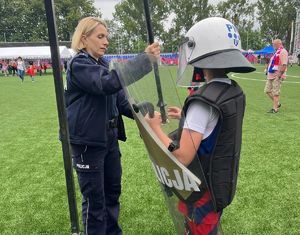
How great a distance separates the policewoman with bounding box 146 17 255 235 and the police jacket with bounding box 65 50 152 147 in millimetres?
541

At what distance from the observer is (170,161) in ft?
6.09

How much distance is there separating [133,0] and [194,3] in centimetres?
6241

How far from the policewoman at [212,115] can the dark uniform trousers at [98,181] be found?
91cm

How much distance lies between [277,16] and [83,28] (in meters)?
68.9

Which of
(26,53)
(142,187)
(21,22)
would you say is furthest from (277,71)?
(21,22)

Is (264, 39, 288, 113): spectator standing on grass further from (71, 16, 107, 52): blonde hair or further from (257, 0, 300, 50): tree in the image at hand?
(257, 0, 300, 50): tree

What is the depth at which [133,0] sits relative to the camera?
214 centimetres

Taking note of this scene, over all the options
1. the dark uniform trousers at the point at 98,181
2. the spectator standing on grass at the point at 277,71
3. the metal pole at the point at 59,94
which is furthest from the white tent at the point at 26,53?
the metal pole at the point at 59,94

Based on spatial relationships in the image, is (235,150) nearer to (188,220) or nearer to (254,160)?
(188,220)

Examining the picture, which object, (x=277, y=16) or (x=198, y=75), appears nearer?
(x=198, y=75)

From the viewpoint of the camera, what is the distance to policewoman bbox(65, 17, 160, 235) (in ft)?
7.82

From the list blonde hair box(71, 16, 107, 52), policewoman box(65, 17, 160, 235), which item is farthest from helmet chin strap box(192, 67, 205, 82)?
blonde hair box(71, 16, 107, 52)

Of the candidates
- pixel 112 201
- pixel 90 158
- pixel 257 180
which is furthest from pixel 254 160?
pixel 90 158

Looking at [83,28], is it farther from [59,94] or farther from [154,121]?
[154,121]
